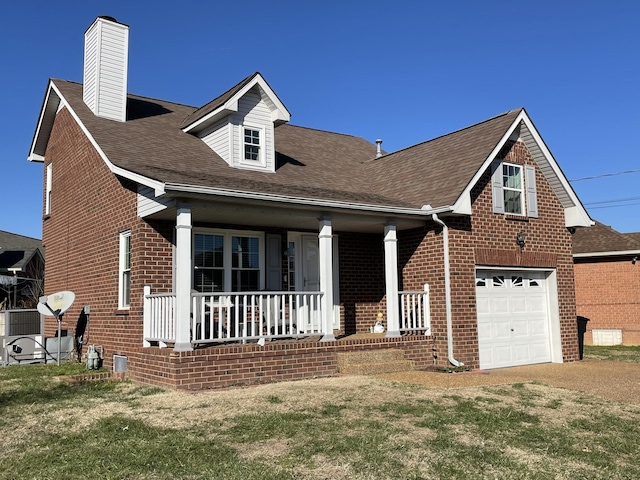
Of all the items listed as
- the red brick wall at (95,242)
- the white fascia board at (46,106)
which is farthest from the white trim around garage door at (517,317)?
the white fascia board at (46,106)

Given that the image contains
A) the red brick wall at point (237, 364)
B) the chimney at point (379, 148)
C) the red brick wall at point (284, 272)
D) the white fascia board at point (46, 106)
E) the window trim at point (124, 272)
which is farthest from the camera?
the chimney at point (379, 148)

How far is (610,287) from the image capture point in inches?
898

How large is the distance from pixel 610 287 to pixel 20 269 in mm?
25412

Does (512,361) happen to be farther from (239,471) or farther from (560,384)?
(239,471)

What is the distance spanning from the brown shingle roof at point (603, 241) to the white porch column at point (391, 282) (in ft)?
43.3

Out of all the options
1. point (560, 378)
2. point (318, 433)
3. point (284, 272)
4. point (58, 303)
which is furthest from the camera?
point (284, 272)

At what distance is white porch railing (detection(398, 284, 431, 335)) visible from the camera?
42.5ft

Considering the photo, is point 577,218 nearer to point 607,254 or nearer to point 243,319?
point 607,254

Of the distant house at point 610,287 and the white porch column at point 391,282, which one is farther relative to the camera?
the distant house at point 610,287

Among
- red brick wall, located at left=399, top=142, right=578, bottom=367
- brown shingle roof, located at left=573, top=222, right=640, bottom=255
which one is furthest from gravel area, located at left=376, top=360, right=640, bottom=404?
brown shingle roof, located at left=573, top=222, right=640, bottom=255

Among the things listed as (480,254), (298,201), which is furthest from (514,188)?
(298,201)

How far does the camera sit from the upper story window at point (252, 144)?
567 inches

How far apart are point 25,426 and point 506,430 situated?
5.88 m

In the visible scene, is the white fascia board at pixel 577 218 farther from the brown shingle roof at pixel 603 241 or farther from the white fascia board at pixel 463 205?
the brown shingle roof at pixel 603 241
